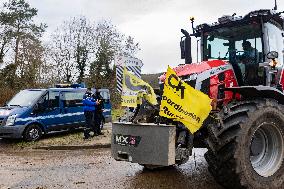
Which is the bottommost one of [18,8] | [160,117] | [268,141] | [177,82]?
[268,141]

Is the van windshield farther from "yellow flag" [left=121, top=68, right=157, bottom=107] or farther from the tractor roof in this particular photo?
the tractor roof

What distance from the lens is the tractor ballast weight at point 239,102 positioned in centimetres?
621

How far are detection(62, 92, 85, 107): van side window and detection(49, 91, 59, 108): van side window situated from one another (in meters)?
0.34

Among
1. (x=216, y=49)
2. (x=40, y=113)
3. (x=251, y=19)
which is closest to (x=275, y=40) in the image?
(x=251, y=19)

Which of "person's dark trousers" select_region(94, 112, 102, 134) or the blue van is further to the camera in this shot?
"person's dark trousers" select_region(94, 112, 102, 134)

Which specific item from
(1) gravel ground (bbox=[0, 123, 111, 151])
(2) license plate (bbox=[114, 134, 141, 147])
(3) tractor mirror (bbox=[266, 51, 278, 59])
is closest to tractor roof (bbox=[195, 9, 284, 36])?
(3) tractor mirror (bbox=[266, 51, 278, 59])

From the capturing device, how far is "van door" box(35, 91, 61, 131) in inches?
585

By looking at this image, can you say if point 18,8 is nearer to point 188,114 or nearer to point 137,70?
point 137,70

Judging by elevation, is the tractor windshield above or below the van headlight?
above

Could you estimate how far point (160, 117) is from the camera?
6809 mm

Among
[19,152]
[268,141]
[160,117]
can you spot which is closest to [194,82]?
[160,117]

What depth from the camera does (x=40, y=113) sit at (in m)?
14.9

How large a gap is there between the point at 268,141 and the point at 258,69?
1.38 m

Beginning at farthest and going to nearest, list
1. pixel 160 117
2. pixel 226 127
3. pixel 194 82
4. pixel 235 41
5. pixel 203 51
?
pixel 203 51 < pixel 235 41 < pixel 194 82 < pixel 160 117 < pixel 226 127
